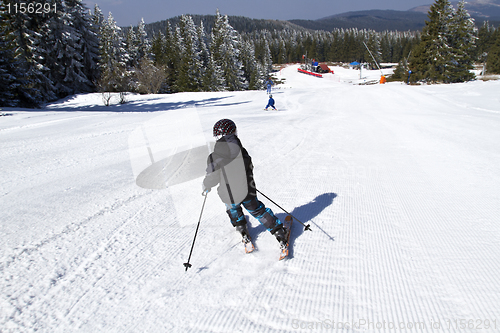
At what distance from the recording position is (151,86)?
3275 cm

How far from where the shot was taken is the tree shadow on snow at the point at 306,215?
3.49 m

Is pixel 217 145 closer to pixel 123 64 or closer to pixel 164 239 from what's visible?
pixel 164 239

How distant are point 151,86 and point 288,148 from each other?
29.9 metres

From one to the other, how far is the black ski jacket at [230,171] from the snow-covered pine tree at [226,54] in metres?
47.1

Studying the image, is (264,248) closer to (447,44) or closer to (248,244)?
(248,244)

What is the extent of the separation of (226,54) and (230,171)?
49.3 m

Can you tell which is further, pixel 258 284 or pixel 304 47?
pixel 304 47

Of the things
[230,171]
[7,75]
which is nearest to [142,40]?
[7,75]

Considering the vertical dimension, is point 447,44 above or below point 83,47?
below

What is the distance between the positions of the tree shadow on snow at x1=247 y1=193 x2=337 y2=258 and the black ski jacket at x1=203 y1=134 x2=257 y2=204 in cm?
88

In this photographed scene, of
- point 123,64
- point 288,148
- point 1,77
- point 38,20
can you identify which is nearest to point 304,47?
point 123,64

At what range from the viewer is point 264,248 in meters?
3.23

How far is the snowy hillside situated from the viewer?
7.53 feet

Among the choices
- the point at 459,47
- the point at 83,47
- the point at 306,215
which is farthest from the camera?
the point at 83,47
